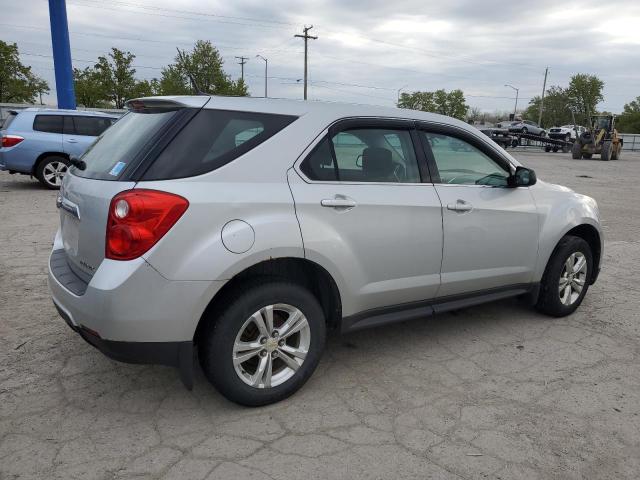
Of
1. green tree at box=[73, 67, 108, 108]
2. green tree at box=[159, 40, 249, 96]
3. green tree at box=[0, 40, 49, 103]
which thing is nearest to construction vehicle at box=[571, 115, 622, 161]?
green tree at box=[159, 40, 249, 96]

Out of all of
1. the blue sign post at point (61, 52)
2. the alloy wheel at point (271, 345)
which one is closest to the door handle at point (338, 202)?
the alloy wheel at point (271, 345)

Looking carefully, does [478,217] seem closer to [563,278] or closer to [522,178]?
[522,178]

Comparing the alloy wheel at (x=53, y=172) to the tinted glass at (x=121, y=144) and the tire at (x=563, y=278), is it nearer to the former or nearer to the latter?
the tinted glass at (x=121, y=144)

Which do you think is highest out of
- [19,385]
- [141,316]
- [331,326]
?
[141,316]

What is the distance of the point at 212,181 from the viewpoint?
258 cm

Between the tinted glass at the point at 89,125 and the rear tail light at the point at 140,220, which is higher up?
the tinted glass at the point at 89,125

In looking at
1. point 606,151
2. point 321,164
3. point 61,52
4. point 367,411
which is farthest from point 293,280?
point 606,151

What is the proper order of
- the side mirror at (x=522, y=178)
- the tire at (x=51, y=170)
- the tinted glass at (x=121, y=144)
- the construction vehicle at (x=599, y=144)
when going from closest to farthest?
1. the tinted glass at (x=121, y=144)
2. the side mirror at (x=522, y=178)
3. the tire at (x=51, y=170)
4. the construction vehicle at (x=599, y=144)

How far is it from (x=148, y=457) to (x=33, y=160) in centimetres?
1013

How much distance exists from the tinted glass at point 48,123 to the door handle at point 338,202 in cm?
1003

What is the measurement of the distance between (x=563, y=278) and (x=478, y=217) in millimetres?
1280

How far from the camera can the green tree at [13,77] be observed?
39844 millimetres

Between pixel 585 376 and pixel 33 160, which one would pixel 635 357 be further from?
pixel 33 160

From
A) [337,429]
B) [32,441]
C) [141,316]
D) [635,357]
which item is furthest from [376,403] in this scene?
[635,357]
